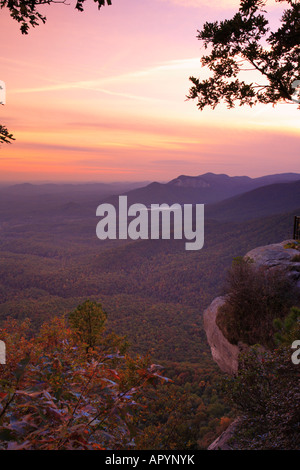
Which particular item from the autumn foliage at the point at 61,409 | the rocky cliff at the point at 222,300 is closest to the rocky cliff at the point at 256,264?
the rocky cliff at the point at 222,300

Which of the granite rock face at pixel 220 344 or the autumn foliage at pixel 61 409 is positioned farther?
the granite rock face at pixel 220 344

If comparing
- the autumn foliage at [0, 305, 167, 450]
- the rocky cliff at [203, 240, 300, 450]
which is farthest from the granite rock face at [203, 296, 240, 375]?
the autumn foliage at [0, 305, 167, 450]

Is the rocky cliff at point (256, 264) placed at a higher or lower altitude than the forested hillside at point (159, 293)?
higher

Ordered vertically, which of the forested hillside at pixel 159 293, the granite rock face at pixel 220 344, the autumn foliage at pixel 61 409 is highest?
the autumn foliage at pixel 61 409

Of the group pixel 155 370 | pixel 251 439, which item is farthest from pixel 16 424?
pixel 251 439

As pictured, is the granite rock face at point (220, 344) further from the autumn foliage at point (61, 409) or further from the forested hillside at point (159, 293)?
the autumn foliage at point (61, 409)

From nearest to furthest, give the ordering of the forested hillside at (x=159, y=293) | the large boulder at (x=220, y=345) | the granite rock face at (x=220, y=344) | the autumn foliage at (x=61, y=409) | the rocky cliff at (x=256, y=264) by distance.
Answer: the autumn foliage at (x=61, y=409) → the rocky cliff at (x=256, y=264) → the large boulder at (x=220, y=345) → the granite rock face at (x=220, y=344) → the forested hillside at (x=159, y=293)

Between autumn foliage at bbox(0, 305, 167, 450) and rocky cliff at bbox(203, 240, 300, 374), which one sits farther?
rocky cliff at bbox(203, 240, 300, 374)

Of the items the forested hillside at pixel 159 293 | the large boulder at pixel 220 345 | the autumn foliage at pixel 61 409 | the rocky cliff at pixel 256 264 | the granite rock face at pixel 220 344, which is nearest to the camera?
the autumn foliage at pixel 61 409

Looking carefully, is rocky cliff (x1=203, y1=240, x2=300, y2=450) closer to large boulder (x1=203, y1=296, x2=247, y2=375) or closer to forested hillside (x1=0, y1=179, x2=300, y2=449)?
large boulder (x1=203, y1=296, x2=247, y2=375)

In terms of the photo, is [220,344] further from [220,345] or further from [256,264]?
[256,264]

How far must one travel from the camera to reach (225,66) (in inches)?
427

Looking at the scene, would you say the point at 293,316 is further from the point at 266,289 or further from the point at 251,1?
the point at 251,1

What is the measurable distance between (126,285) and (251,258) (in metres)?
146
